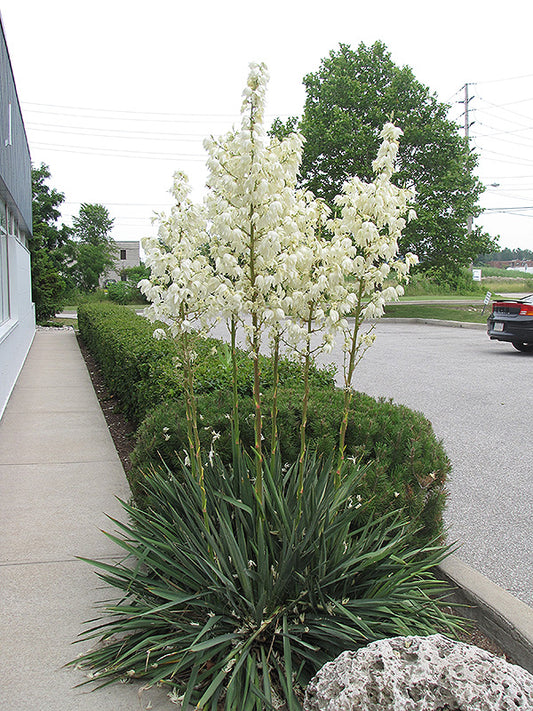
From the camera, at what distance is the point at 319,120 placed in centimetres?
2706

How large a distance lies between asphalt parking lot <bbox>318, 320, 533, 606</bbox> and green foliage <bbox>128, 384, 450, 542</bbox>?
76 centimetres

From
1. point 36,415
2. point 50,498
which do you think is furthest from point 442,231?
point 50,498

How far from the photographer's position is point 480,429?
24.0 ft

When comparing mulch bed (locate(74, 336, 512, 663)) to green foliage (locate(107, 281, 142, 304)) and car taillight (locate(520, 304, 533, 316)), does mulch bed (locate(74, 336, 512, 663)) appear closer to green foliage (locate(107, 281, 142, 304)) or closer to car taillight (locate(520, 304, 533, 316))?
car taillight (locate(520, 304, 533, 316))

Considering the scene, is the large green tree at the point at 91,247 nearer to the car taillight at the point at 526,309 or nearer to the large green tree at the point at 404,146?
the large green tree at the point at 404,146

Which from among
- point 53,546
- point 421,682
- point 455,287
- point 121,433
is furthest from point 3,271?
point 455,287

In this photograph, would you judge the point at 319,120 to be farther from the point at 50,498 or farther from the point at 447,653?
the point at 447,653

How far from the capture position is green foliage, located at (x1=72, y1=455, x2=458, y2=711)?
2.48 m

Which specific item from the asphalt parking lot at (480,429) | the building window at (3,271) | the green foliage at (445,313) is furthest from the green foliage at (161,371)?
the green foliage at (445,313)

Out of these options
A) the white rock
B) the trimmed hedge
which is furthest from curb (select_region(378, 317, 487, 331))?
the white rock

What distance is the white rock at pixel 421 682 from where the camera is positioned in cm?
188

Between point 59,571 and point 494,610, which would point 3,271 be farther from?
point 494,610

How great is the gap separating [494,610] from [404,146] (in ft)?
86.6

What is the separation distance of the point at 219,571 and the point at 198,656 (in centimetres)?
34
